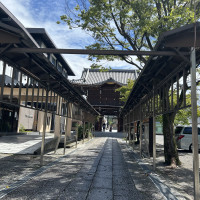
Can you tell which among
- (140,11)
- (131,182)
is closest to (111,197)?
(131,182)

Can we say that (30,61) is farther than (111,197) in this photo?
Yes

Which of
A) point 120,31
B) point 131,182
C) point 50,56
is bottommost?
point 131,182

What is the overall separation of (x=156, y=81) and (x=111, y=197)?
504 centimetres

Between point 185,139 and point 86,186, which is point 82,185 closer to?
point 86,186

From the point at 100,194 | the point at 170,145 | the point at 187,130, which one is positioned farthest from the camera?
the point at 187,130

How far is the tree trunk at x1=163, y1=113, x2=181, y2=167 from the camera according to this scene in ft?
28.3

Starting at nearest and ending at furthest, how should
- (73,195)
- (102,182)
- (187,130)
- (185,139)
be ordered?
(73,195)
(102,182)
(185,139)
(187,130)

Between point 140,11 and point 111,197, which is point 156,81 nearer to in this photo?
point 140,11

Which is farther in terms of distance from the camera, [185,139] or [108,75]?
[108,75]

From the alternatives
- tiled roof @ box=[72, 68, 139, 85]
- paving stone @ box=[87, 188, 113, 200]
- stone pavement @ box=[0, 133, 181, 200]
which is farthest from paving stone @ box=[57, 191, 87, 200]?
tiled roof @ box=[72, 68, 139, 85]

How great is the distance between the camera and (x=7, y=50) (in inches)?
197

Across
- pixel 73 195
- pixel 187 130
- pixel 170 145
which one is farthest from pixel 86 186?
pixel 187 130

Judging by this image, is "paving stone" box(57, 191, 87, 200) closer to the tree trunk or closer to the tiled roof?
the tree trunk

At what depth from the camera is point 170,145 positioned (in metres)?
8.70
